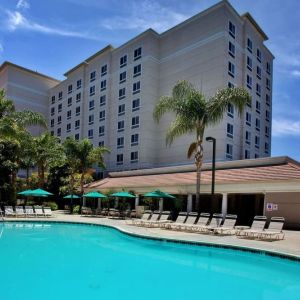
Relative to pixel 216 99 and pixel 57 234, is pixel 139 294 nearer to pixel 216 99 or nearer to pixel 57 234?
pixel 57 234

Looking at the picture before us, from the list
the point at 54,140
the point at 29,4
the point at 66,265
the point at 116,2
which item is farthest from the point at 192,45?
the point at 66,265

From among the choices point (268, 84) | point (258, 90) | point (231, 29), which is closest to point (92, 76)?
point (231, 29)

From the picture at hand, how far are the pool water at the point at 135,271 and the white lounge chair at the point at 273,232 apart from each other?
3.76 meters

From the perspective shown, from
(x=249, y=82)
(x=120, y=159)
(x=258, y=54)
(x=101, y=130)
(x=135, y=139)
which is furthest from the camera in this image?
(x=101, y=130)

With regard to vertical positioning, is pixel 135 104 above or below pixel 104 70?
below

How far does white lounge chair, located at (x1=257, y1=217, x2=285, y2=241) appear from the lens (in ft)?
59.9

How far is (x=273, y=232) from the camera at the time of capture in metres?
18.2

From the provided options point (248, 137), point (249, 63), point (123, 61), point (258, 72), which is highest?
point (123, 61)

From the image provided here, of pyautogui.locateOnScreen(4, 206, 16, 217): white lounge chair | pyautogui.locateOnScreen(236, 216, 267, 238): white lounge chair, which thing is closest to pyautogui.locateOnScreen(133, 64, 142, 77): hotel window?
pyautogui.locateOnScreen(4, 206, 16, 217): white lounge chair

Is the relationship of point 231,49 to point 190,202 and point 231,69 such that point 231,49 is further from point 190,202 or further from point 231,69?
point 190,202

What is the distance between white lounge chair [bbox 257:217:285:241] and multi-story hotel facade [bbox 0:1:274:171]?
22.1 meters

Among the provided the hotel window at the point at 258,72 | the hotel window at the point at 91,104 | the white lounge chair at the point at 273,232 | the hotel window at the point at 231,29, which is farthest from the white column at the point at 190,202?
the hotel window at the point at 91,104

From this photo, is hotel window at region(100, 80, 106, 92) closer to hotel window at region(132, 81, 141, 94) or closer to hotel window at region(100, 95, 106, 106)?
hotel window at region(100, 95, 106, 106)

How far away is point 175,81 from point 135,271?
38.0 meters
